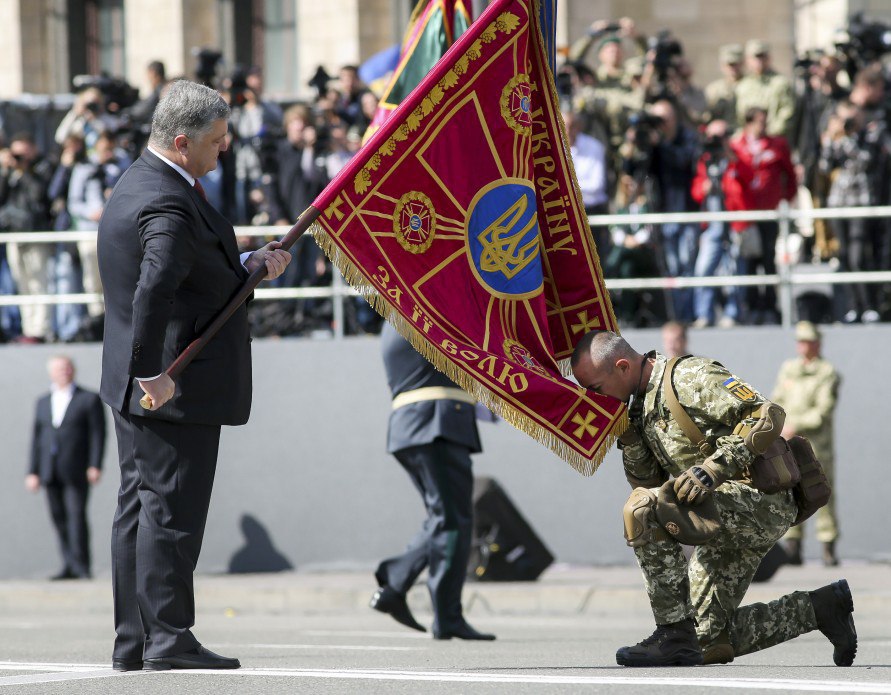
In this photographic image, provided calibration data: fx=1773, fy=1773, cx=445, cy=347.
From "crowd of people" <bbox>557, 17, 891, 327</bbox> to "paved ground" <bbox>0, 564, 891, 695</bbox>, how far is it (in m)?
2.28

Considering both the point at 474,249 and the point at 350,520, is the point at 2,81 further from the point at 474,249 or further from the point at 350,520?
the point at 474,249

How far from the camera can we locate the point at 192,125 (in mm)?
6629

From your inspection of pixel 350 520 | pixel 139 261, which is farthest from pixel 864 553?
pixel 139 261

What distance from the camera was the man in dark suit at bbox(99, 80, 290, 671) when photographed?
657 centimetres

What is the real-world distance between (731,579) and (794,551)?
7.04 metres

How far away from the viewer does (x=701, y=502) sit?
6691mm

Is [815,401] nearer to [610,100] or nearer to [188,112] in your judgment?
[610,100]

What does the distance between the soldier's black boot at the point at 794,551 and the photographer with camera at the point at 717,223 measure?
1.88 m

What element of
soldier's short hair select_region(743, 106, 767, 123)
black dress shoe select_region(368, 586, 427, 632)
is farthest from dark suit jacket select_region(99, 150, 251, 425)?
soldier's short hair select_region(743, 106, 767, 123)

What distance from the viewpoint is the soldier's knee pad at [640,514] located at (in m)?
6.68

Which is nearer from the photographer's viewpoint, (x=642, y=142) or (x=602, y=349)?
(x=602, y=349)

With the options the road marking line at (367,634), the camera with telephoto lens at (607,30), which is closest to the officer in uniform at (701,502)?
the road marking line at (367,634)

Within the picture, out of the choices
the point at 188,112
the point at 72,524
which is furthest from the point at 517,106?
the point at 72,524

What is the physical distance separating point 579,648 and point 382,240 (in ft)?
9.34
